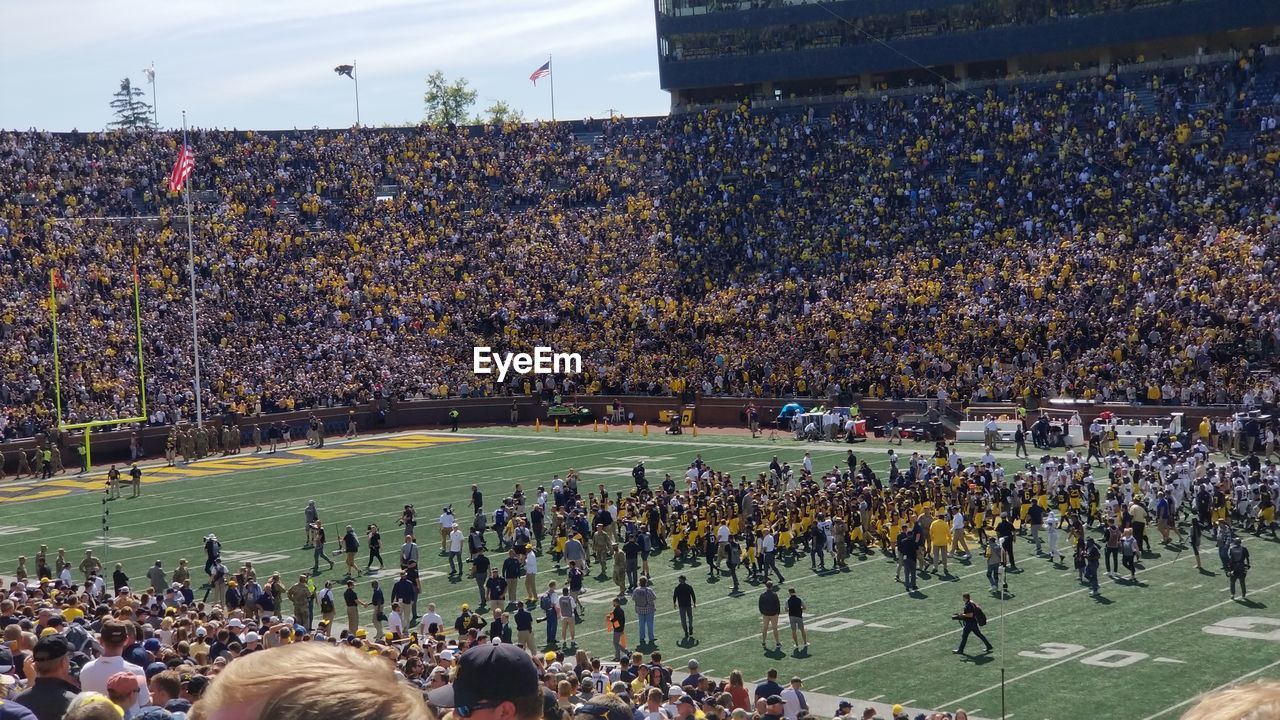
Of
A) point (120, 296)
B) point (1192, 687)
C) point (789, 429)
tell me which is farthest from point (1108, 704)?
point (120, 296)

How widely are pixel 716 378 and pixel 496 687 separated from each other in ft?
158

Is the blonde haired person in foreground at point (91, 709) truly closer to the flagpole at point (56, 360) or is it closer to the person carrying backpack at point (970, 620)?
the person carrying backpack at point (970, 620)

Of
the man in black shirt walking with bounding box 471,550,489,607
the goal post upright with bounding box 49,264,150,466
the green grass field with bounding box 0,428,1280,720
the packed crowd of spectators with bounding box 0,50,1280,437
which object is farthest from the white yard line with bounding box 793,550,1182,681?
the goal post upright with bounding box 49,264,150,466

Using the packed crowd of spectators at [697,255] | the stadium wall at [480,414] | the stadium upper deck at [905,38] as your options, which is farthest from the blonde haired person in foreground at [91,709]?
the stadium upper deck at [905,38]

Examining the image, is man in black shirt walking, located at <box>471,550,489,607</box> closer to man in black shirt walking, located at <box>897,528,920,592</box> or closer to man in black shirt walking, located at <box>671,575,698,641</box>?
man in black shirt walking, located at <box>671,575,698,641</box>

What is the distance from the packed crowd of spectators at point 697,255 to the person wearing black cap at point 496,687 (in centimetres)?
3936

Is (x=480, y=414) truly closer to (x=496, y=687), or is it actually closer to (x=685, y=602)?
(x=685, y=602)

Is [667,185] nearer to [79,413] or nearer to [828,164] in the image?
[828,164]

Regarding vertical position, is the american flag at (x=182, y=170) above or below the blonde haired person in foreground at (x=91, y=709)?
above

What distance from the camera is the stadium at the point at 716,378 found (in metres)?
20.8

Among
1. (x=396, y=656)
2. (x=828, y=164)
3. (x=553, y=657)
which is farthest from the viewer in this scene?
(x=828, y=164)

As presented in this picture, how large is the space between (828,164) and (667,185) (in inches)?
303

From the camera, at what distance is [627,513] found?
28406 millimetres

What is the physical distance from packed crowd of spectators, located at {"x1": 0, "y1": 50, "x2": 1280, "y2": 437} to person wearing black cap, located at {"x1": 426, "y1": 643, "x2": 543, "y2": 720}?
129 ft
